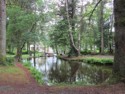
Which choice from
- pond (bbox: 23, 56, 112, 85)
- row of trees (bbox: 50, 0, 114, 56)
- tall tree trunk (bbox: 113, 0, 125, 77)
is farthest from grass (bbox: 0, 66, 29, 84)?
row of trees (bbox: 50, 0, 114, 56)

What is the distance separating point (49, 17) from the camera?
83.4ft

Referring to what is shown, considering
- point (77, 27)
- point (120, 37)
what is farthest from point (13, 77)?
point (77, 27)

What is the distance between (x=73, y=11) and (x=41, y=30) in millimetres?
12286

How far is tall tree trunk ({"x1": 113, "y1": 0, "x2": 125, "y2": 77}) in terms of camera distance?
22.5 ft

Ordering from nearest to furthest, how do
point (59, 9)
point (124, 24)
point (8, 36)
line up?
1. point (124, 24)
2. point (8, 36)
3. point (59, 9)

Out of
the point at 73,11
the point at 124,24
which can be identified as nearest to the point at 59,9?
the point at 73,11

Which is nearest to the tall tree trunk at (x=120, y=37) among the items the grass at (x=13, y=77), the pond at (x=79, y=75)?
the grass at (x=13, y=77)

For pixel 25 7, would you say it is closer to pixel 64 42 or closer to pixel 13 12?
pixel 13 12

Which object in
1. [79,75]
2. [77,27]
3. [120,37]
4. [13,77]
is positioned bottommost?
[79,75]

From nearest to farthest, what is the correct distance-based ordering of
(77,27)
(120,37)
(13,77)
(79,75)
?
(120,37) → (13,77) → (79,75) → (77,27)

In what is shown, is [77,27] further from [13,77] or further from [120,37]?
[120,37]

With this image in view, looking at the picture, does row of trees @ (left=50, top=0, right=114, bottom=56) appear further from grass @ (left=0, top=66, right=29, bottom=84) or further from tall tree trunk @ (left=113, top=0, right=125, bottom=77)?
tall tree trunk @ (left=113, top=0, right=125, bottom=77)

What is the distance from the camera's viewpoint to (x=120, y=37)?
6.94 metres

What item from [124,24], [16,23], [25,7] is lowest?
[124,24]
